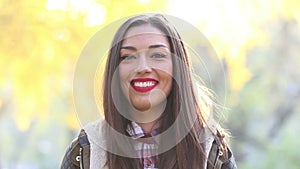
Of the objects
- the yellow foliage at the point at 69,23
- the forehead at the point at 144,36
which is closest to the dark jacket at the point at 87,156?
the forehead at the point at 144,36

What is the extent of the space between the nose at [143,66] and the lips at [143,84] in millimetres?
17

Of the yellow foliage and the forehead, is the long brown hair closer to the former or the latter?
the forehead

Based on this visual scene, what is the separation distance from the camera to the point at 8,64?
2.57 meters

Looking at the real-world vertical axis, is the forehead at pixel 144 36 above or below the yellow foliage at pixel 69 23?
below

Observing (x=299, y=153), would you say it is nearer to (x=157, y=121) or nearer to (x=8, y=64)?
(x=8, y=64)

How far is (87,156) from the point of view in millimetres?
1252

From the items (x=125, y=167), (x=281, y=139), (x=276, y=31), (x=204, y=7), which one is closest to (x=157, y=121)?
(x=125, y=167)

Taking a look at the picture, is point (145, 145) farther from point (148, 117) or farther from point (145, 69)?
point (145, 69)

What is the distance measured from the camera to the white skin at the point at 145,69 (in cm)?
117

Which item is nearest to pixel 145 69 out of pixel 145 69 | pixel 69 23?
pixel 145 69

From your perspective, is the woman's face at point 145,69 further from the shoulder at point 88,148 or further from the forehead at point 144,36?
the shoulder at point 88,148

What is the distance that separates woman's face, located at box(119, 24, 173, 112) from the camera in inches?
46.2

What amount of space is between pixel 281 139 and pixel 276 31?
40.5 inches

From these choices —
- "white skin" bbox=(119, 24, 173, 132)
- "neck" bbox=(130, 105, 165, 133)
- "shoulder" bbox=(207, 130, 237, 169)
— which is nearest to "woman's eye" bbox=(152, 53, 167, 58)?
"white skin" bbox=(119, 24, 173, 132)
